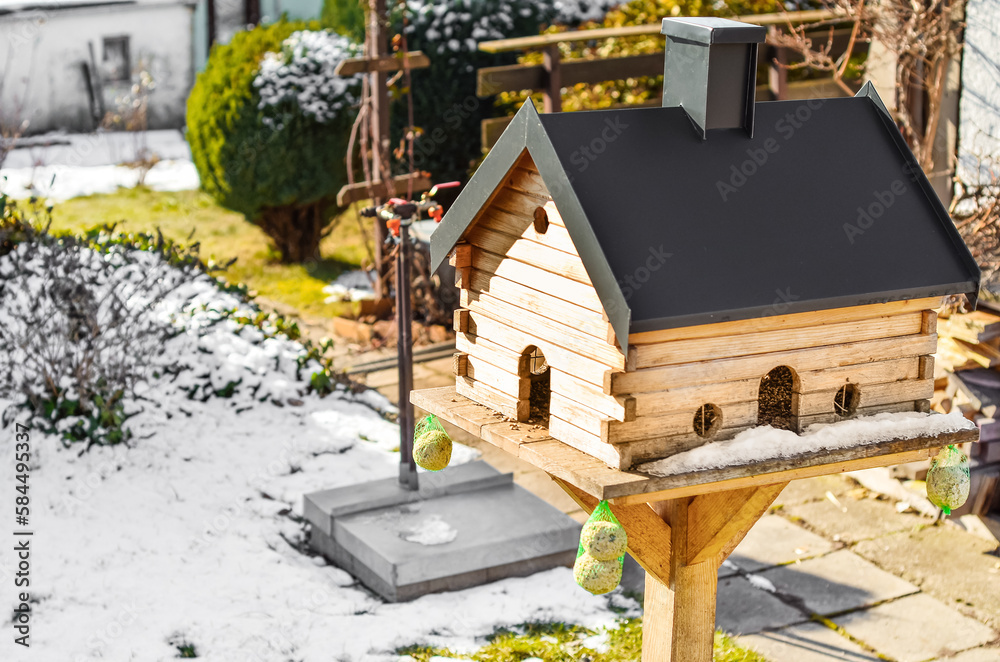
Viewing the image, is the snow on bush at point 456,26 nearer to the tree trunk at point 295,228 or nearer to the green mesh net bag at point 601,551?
the tree trunk at point 295,228

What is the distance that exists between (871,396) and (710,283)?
705 mm

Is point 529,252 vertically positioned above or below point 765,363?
above

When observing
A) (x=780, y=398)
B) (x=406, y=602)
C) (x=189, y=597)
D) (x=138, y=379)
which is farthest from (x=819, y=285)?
(x=138, y=379)

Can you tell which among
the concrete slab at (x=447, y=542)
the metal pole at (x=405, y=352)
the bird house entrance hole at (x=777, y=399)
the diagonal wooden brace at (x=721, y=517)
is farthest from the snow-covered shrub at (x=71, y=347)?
the bird house entrance hole at (x=777, y=399)

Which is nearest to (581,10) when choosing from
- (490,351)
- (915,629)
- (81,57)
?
(915,629)

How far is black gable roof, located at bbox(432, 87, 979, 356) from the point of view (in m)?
2.54

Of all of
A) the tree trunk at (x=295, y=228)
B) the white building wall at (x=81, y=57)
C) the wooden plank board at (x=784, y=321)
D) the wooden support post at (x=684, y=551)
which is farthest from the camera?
the white building wall at (x=81, y=57)

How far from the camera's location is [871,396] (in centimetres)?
296

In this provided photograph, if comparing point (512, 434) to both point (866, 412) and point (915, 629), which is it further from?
point (915, 629)

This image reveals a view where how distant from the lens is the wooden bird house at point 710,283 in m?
2.60

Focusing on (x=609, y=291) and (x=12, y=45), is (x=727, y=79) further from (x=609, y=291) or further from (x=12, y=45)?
(x=12, y=45)

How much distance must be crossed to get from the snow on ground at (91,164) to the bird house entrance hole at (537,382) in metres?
11.2

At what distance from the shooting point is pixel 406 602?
5016mm

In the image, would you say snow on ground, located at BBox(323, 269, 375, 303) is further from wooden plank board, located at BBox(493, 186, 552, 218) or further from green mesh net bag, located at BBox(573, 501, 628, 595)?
green mesh net bag, located at BBox(573, 501, 628, 595)
